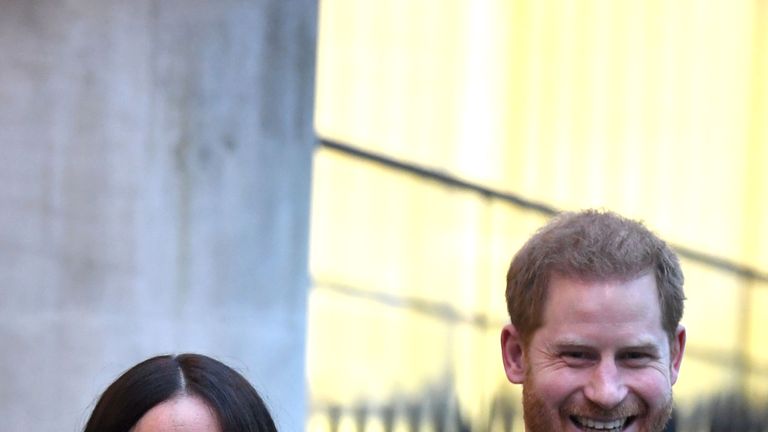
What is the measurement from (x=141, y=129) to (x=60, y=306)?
2.34 feet

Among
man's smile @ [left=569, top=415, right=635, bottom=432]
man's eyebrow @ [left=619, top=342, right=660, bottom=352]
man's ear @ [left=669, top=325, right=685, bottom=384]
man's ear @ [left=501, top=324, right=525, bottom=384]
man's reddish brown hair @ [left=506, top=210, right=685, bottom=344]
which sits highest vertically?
man's reddish brown hair @ [left=506, top=210, right=685, bottom=344]

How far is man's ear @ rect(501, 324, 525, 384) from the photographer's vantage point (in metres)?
3.25

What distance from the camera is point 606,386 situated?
3037 millimetres

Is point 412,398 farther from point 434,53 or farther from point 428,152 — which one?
point 434,53

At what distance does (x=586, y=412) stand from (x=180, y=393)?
0.87 metres

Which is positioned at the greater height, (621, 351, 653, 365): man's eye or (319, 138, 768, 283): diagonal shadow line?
(621, 351, 653, 365): man's eye

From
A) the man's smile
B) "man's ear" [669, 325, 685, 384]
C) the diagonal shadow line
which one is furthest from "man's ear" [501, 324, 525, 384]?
the diagonal shadow line

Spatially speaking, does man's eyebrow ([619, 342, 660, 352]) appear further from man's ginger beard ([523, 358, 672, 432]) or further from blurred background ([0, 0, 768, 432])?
blurred background ([0, 0, 768, 432])

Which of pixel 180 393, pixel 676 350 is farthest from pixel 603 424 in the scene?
pixel 180 393

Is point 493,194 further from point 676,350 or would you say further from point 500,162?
point 676,350

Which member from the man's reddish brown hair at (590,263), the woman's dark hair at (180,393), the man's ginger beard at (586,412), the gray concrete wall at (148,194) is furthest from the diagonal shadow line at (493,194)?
the woman's dark hair at (180,393)

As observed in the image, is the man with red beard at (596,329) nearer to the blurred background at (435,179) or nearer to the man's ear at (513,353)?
the man's ear at (513,353)

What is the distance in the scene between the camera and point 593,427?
10.1ft

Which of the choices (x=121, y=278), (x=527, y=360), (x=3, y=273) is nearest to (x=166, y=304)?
(x=121, y=278)
